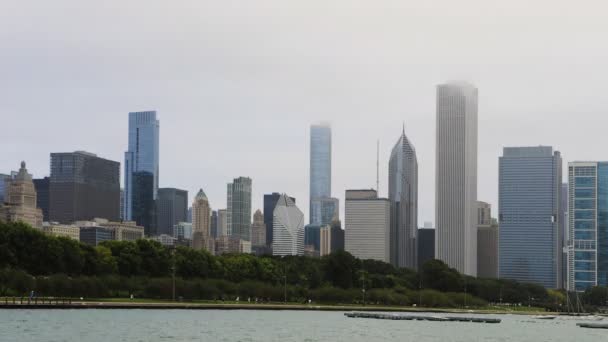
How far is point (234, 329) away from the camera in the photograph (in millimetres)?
105000

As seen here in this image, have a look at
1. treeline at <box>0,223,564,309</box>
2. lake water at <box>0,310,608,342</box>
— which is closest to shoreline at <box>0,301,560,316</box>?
lake water at <box>0,310,608,342</box>

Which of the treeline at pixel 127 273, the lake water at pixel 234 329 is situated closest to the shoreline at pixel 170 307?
the lake water at pixel 234 329

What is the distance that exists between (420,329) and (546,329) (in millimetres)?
25869

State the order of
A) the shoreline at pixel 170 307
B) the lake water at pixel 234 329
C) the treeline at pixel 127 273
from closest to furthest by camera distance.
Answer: the lake water at pixel 234 329, the shoreline at pixel 170 307, the treeline at pixel 127 273

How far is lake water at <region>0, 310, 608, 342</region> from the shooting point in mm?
89688

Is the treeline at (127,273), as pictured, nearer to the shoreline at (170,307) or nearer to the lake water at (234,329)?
the shoreline at (170,307)

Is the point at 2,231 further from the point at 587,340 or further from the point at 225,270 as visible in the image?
the point at 587,340

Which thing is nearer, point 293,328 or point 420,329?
point 293,328

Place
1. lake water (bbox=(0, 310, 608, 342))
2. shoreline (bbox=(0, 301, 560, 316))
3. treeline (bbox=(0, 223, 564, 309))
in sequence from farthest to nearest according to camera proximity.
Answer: treeline (bbox=(0, 223, 564, 309)) < shoreline (bbox=(0, 301, 560, 316)) < lake water (bbox=(0, 310, 608, 342))

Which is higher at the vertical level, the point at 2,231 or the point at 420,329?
the point at 2,231

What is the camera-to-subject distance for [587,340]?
4606 inches

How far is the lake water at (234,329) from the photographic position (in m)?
89.7

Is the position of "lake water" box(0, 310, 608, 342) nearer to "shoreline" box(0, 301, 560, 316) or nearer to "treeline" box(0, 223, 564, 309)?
"shoreline" box(0, 301, 560, 316)

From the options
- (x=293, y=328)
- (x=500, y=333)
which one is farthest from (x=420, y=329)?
(x=293, y=328)
